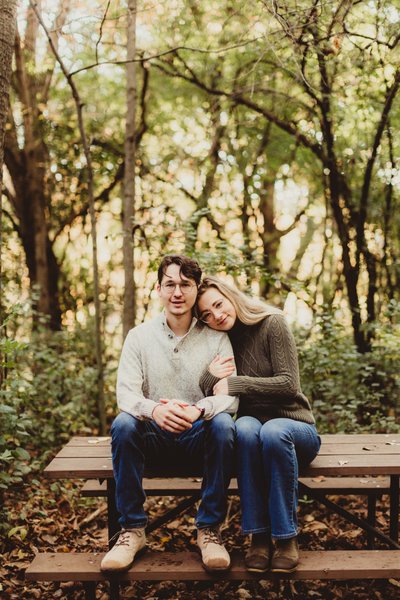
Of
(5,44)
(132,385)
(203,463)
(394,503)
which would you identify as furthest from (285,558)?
(5,44)

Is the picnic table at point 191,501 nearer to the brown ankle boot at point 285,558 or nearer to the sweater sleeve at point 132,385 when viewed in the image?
the brown ankle boot at point 285,558

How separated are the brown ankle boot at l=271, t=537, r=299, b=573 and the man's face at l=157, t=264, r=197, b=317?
4.47ft

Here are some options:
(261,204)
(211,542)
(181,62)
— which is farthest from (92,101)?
(211,542)

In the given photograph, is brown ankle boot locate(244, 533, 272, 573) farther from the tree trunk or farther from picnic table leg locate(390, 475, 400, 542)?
the tree trunk

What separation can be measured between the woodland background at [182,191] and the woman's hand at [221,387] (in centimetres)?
138

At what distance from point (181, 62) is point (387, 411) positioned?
5093 mm

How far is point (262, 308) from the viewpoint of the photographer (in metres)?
3.56

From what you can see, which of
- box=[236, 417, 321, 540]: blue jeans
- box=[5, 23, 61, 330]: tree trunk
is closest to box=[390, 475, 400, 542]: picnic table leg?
box=[236, 417, 321, 540]: blue jeans

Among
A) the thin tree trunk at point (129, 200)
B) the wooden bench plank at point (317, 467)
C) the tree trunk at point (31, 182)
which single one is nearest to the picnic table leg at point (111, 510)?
the wooden bench plank at point (317, 467)

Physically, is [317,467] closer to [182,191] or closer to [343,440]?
[343,440]

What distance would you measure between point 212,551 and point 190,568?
0.50 ft

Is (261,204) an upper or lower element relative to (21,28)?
lower

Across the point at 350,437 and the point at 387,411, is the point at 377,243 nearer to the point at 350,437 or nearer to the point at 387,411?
the point at 387,411

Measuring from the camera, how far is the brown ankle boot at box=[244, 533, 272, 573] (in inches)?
118
